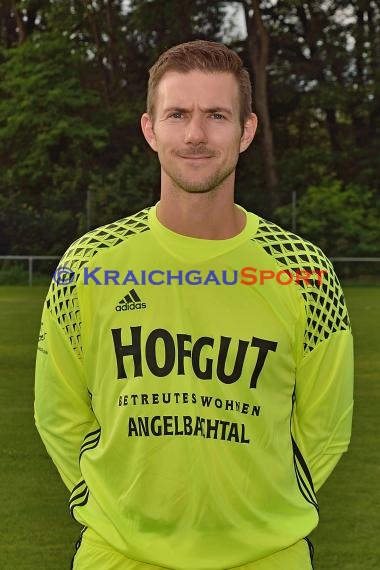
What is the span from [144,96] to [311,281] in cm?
4404

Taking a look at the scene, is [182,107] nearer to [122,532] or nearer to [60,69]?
[122,532]

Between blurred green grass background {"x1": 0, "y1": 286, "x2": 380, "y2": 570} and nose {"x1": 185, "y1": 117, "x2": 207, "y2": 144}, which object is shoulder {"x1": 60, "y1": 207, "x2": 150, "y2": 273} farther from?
blurred green grass background {"x1": 0, "y1": 286, "x2": 380, "y2": 570}

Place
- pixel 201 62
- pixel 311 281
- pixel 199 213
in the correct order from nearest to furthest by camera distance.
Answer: pixel 201 62
pixel 199 213
pixel 311 281

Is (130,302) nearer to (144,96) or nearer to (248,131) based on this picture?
(248,131)

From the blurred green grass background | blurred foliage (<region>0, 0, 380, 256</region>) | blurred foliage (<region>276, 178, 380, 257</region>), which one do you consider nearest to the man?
the blurred green grass background

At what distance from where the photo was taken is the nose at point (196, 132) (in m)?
3.12

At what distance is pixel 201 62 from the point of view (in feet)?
10.2

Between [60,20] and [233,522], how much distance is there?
4639 cm

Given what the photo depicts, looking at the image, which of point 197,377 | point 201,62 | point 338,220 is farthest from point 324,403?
point 338,220

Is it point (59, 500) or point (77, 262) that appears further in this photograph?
point (59, 500)

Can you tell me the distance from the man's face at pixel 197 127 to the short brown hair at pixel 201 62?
15 mm

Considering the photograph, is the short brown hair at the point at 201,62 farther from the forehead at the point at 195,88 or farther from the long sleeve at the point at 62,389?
the long sleeve at the point at 62,389

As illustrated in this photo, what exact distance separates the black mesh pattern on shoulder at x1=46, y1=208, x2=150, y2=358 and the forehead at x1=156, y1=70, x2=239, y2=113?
38 cm

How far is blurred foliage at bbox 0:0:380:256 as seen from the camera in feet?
148
